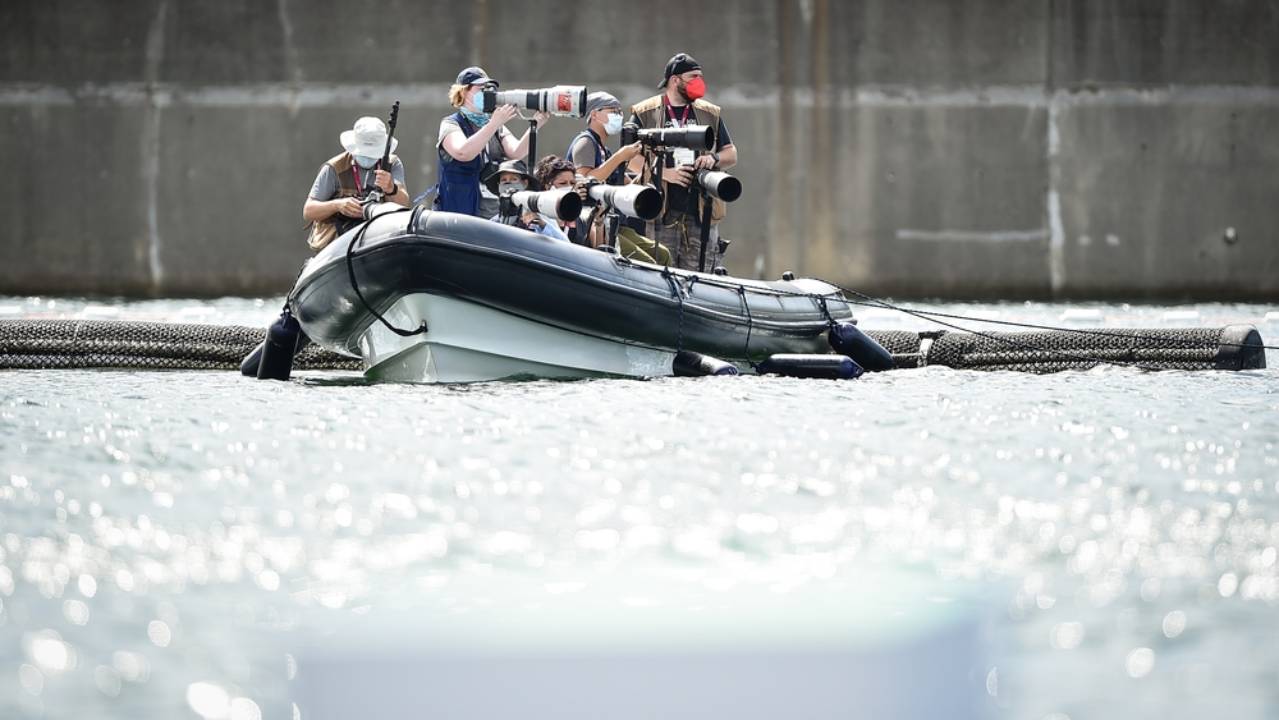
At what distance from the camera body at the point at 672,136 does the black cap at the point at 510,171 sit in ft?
1.64

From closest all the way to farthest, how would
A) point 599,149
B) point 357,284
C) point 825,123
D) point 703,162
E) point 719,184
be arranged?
1. point 357,284
2. point 719,184
3. point 599,149
4. point 703,162
5. point 825,123

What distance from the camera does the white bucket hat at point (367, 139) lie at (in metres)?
6.45

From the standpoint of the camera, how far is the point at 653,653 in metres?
2.62

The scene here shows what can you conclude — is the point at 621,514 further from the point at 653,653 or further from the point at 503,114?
the point at 503,114

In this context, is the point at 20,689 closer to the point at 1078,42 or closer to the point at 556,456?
the point at 556,456

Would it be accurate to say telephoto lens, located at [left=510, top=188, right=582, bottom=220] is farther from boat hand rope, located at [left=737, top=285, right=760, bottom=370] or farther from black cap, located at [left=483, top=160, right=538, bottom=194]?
boat hand rope, located at [left=737, top=285, right=760, bottom=370]

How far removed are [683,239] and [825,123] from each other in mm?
6282

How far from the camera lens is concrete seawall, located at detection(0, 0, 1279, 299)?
1343cm

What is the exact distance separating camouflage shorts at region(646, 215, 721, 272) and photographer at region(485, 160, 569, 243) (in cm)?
76

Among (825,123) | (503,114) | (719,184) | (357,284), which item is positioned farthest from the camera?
(825,123)

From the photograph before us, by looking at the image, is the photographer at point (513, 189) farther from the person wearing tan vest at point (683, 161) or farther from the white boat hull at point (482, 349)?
the person wearing tan vest at point (683, 161)

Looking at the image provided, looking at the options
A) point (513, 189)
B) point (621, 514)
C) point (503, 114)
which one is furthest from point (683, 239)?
point (621, 514)

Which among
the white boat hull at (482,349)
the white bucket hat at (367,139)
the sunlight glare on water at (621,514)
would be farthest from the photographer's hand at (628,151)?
the sunlight glare on water at (621,514)

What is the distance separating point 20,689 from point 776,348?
5.00 metres
